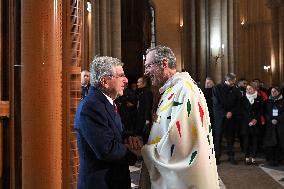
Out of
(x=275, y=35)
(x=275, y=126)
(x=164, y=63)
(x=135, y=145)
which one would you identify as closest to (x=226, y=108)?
(x=275, y=126)

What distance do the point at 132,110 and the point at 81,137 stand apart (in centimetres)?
822

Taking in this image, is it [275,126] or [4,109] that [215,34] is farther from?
[4,109]

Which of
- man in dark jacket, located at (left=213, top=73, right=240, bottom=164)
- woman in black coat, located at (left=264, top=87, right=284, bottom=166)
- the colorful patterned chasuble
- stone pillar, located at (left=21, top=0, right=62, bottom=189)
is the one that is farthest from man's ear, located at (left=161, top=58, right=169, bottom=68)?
woman in black coat, located at (left=264, top=87, right=284, bottom=166)

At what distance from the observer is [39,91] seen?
278 centimetres

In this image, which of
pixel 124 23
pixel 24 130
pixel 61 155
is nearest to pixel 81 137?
pixel 61 155

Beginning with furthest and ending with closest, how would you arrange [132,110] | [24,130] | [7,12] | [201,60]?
[201,60], [132,110], [7,12], [24,130]

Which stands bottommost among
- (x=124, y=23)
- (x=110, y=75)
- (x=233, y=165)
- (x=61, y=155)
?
(x=233, y=165)

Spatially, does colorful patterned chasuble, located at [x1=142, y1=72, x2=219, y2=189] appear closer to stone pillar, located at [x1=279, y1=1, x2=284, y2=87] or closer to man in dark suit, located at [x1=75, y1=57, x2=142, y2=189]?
man in dark suit, located at [x1=75, y1=57, x2=142, y2=189]

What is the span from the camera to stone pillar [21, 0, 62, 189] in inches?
108

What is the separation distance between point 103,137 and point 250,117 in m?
7.89

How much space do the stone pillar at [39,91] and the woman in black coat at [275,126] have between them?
7.83m

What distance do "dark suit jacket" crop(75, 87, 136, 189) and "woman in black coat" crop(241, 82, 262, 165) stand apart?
7.55m

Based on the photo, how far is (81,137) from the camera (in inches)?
117

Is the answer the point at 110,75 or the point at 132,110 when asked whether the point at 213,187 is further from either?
the point at 132,110
